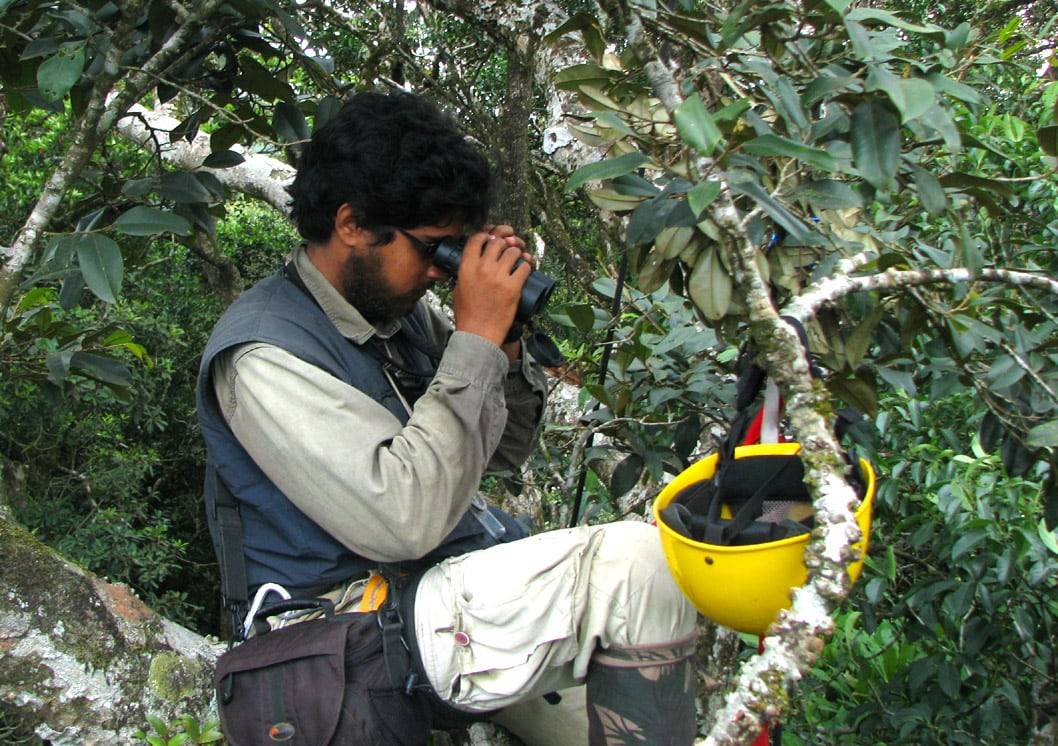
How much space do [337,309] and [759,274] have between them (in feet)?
3.16

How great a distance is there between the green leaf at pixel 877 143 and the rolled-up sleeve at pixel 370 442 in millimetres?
745

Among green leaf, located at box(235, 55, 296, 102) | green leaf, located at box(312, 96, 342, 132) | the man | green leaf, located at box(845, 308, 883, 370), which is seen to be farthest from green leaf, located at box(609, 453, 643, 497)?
green leaf, located at box(235, 55, 296, 102)

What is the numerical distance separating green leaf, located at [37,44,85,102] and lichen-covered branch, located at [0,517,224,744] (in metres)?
0.96

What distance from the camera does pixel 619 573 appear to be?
70.7 inches

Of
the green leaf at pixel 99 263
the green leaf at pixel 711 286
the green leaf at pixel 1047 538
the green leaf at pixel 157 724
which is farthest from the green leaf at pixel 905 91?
the green leaf at pixel 157 724

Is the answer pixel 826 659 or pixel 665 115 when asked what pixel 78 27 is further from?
pixel 826 659

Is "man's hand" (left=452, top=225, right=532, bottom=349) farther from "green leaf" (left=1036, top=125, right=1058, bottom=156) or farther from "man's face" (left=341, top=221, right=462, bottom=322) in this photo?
"green leaf" (left=1036, top=125, right=1058, bottom=156)

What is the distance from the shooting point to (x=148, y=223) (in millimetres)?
2180

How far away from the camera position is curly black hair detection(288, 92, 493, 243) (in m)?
2.07

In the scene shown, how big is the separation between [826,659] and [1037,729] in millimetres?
700

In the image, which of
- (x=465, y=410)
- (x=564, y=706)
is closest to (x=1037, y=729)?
(x=564, y=706)

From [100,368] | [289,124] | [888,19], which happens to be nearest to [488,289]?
[888,19]

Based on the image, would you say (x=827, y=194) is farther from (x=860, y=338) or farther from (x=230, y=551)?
(x=230, y=551)

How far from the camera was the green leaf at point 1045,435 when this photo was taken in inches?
63.6
